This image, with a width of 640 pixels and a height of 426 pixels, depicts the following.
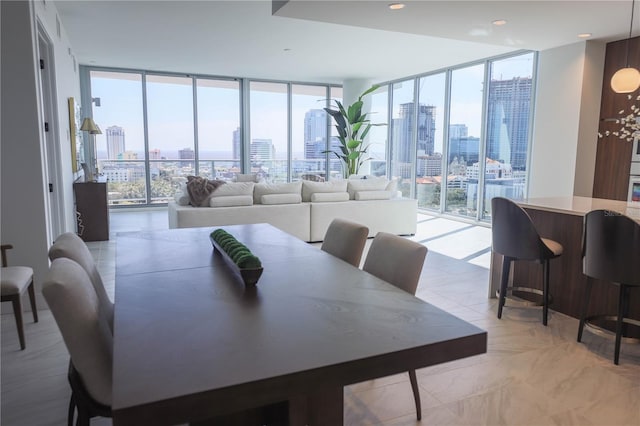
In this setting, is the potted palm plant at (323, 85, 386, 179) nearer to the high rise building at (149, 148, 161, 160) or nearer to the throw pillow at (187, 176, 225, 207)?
the high rise building at (149, 148, 161, 160)

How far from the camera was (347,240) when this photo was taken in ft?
7.84

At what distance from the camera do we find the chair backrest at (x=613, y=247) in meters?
2.55

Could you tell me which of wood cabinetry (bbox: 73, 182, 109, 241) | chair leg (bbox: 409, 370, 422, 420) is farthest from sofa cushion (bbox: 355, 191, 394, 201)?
chair leg (bbox: 409, 370, 422, 420)

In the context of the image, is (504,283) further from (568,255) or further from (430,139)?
(430,139)

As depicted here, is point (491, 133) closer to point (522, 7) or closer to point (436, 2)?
point (522, 7)

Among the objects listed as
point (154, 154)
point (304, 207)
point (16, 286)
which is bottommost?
point (16, 286)

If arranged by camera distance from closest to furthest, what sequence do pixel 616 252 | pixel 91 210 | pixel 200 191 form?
pixel 616 252 < pixel 200 191 < pixel 91 210

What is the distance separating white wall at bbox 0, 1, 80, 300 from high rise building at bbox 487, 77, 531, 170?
21.0ft

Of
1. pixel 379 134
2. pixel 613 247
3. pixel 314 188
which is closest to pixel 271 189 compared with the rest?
pixel 314 188

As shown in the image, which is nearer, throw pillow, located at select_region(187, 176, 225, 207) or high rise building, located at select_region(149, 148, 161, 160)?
throw pillow, located at select_region(187, 176, 225, 207)

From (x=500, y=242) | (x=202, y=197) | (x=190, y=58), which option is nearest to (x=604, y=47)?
(x=500, y=242)

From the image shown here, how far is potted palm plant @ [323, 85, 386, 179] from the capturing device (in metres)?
8.64

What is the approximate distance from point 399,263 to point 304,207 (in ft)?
12.2

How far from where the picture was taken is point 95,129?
6570mm
